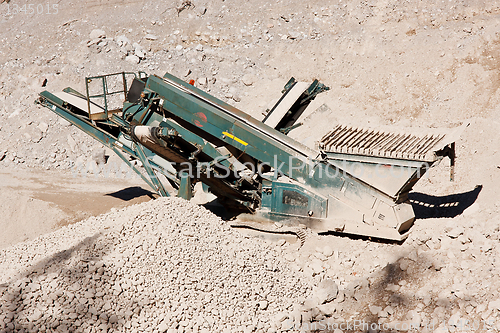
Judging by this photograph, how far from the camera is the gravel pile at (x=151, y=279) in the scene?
5.09 m

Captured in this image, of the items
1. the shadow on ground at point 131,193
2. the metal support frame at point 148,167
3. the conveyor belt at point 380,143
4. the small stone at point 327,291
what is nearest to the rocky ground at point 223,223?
the small stone at point 327,291

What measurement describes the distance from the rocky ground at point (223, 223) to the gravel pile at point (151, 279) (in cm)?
2

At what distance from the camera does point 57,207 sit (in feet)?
30.9

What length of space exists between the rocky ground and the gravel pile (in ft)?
0.06

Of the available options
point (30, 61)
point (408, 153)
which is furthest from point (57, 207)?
point (30, 61)

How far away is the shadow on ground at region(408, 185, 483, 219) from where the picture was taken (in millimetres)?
8227

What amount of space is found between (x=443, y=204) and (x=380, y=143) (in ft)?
9.16

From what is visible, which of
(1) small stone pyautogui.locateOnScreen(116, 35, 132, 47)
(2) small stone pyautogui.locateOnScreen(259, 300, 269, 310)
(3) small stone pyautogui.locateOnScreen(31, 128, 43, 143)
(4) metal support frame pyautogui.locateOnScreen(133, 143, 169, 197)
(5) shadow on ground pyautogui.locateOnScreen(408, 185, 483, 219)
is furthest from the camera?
(1) small stone pyautogui.locateOnScreen(116, 35, 132, 47)

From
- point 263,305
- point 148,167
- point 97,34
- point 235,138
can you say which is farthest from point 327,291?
point 97,34

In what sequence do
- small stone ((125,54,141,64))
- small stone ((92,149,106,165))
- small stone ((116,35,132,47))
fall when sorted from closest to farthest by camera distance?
small stone ((92,149,106,165)) < small stone ((125,54,141,64)) < small stone ((116,35,132,47))

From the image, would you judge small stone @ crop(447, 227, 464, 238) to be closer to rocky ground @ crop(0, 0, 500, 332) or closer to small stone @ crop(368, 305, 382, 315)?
rocky ground @ crop(0, 0, 500, 332)

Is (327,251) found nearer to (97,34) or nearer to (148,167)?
(148,167)

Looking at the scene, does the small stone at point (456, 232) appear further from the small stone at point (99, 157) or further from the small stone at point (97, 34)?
the small stone at point (97, 34)

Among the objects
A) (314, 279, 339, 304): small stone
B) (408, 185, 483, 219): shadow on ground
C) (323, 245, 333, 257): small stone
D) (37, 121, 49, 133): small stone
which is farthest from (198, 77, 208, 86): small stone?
(314, 279, 339, 304): small stone
